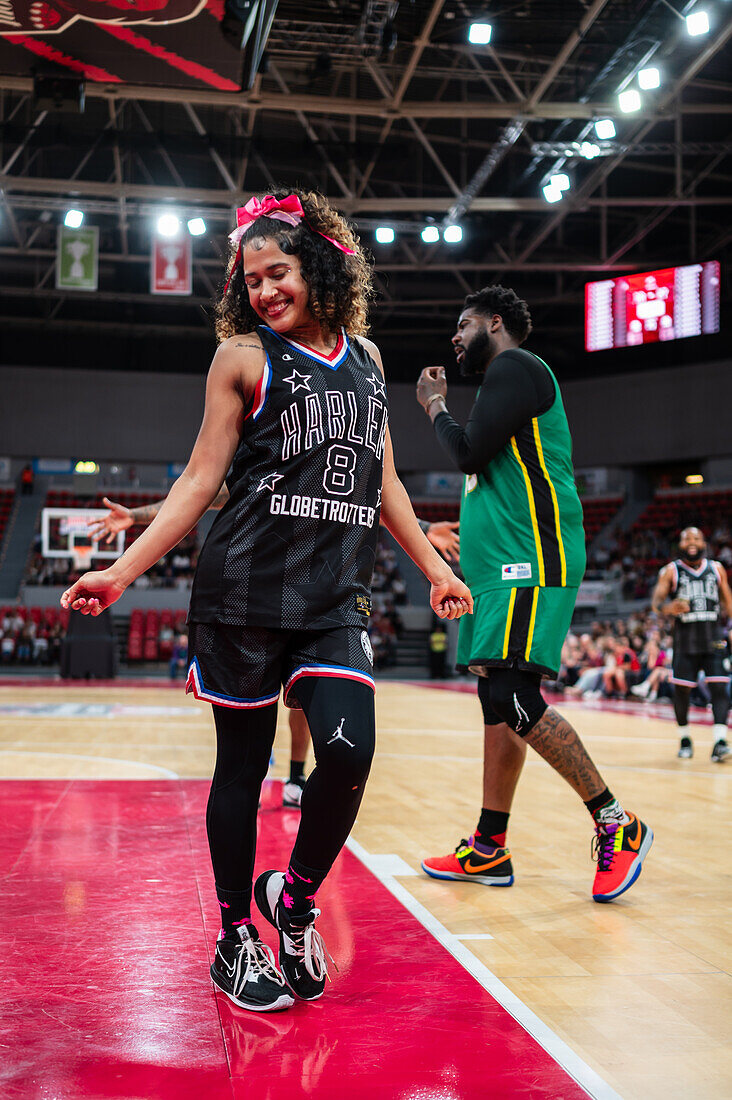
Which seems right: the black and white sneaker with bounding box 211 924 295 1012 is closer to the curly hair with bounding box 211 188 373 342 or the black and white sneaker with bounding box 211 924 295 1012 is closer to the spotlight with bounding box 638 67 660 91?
the curly hair with bounding box 211 188 373 342

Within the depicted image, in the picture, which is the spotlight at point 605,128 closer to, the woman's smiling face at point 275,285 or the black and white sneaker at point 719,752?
the black and white sneaker at point 719,752

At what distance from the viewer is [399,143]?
55.8ft

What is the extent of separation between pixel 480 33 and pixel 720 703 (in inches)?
357

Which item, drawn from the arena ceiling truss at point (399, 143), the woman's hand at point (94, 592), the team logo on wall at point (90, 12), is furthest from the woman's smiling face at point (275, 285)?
the team logo on wall at point (90, 12)

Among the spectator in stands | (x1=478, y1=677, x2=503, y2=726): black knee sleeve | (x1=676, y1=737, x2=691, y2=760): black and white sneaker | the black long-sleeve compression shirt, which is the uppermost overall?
the spectator in stands

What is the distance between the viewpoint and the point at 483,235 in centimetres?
1902

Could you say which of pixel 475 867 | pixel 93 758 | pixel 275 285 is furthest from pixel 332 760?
pixel 93 758

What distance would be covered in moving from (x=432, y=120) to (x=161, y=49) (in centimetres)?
965

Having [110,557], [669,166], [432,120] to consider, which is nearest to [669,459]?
[669,166]

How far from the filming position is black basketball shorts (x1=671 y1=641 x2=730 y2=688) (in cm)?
787

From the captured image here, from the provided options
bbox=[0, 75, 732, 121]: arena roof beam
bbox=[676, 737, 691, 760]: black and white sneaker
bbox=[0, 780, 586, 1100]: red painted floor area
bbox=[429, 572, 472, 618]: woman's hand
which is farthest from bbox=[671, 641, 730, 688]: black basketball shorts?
bbox=[0, 75, 732, 121]: arena roof beam

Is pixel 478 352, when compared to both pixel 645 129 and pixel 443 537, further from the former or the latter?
pixel 645 129

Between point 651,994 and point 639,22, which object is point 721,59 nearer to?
point 639,22

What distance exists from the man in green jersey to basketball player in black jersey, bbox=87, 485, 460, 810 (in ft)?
0.36
